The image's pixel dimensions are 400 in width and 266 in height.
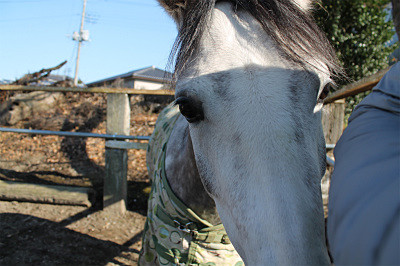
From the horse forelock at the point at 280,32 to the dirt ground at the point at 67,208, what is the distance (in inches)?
98.2

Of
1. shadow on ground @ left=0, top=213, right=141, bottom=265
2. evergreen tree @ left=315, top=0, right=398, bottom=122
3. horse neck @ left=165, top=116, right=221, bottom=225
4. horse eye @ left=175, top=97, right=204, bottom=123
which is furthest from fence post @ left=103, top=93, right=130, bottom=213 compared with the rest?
evergreen tree @ left=315, top=0, right=398, bottom=122

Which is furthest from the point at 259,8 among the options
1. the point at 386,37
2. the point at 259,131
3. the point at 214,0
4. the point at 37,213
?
the point at 386,37

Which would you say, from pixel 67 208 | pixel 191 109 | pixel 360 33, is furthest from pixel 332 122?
pixel 67 208

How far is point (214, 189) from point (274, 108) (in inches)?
15.5

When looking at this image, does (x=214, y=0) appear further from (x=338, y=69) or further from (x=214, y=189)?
(x=214, y=189)

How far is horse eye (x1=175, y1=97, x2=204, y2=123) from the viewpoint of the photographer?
3.45ft

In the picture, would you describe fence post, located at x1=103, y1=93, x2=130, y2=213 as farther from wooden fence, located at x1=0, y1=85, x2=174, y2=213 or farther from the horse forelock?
the horse forelock

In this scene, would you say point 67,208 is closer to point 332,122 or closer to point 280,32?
point 332,122

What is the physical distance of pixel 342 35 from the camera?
16.8 feet

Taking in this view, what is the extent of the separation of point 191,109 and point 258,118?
291mm

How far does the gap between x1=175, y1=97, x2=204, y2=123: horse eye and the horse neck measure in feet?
1.18

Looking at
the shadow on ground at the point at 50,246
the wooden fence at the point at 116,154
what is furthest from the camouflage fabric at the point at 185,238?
the wooden fence at the point at 116,154

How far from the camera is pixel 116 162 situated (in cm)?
363

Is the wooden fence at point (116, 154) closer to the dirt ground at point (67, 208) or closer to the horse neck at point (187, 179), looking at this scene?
the dirt ground at point (67, 208)
